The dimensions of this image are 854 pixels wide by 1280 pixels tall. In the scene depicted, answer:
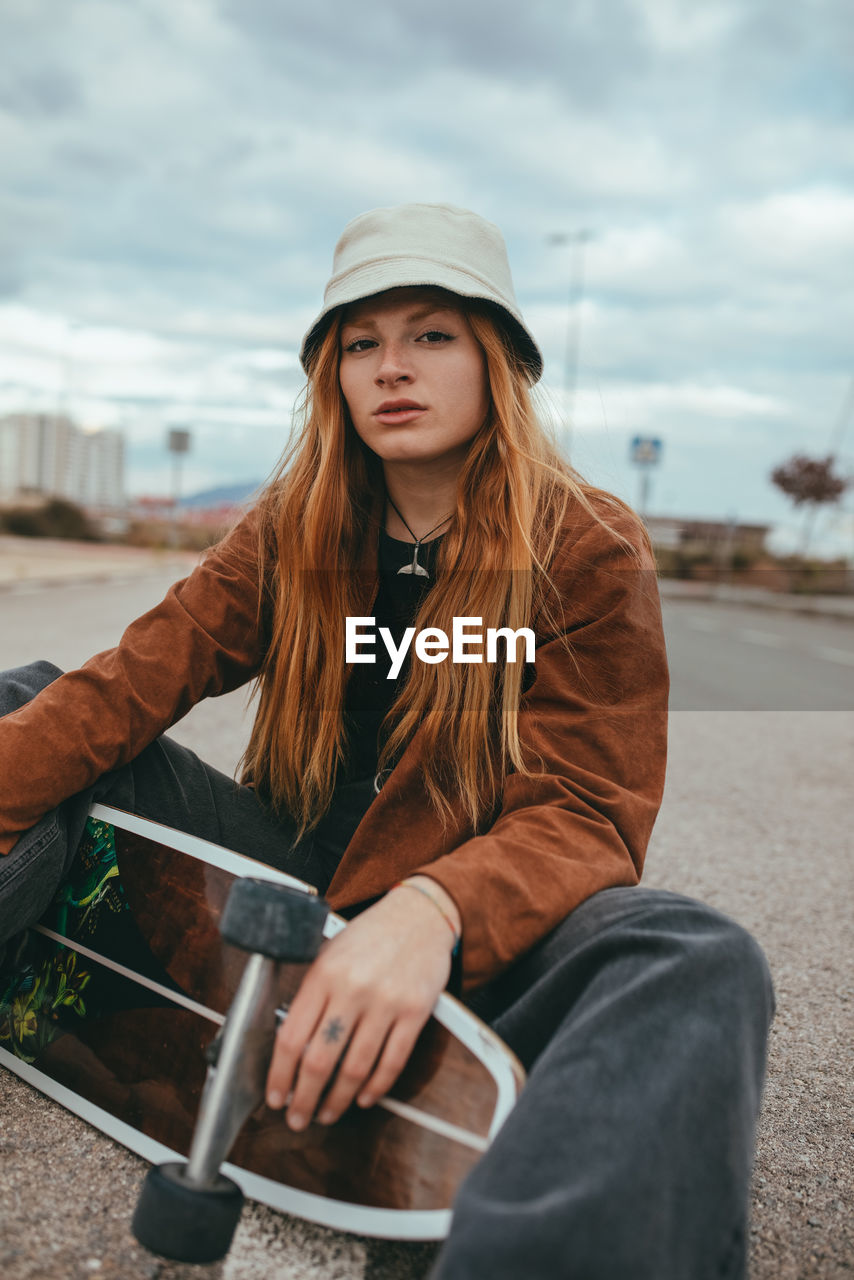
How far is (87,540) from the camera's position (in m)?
35.3

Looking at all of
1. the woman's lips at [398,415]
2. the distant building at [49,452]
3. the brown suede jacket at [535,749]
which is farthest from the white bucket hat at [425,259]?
the distant building at [49,452]

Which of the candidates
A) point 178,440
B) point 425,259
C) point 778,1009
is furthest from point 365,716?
point 178,440

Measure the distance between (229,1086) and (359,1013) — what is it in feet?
0.54

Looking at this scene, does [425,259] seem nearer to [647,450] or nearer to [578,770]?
[578,770]

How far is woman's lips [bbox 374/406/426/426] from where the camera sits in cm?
187

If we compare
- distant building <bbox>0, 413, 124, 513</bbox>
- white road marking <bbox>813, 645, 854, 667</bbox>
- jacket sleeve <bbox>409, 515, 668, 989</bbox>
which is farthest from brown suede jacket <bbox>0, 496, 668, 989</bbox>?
distant building <bbox>0, 413, 124, 513</bbox>

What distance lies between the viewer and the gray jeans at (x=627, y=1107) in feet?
3.22

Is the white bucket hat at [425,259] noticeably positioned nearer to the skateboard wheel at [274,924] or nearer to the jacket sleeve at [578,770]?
the jacket sleeve at [578,770]

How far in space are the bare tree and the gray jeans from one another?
31256 mm

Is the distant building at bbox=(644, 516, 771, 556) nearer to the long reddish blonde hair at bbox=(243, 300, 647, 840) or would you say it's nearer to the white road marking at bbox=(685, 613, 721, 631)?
the white road marking at bbox=(685, 613, 721, 631)

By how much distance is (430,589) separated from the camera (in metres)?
2.00

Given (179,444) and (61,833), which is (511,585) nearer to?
(61,833)

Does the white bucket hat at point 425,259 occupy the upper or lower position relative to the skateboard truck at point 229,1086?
upper

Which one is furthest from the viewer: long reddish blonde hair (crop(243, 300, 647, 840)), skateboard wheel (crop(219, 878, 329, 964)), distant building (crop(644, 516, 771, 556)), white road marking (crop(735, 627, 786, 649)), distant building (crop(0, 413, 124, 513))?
distant building (crop(0, 413, 124, 513))
